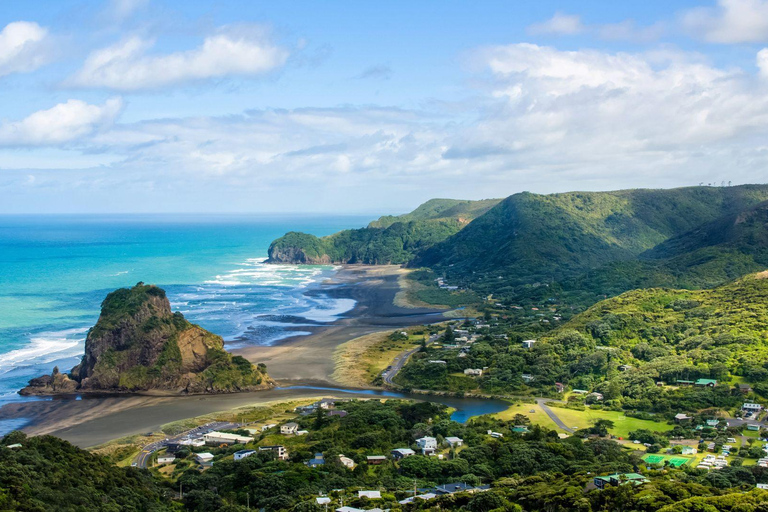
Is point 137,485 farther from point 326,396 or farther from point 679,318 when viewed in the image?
point 679,318

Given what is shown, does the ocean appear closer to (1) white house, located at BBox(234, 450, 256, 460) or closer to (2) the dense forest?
(1) white house, located at BBox(234, 450, 256, 460)

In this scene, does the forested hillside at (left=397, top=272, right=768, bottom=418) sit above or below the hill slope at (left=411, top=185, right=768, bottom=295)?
below

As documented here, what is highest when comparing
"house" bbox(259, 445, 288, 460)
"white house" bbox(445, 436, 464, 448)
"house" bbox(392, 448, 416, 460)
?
"house" bbox(259, 445, 288, 460)

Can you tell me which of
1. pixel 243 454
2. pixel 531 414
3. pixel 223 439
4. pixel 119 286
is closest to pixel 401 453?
pixel 243 454

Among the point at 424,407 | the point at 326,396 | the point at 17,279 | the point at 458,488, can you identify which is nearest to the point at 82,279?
the point at 17,279

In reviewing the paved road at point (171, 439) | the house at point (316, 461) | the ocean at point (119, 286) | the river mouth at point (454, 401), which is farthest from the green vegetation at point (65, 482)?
the ocean at point (119, 286)

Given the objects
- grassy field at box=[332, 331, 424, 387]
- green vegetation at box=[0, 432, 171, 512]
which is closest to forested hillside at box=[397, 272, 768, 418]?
grassy field at box=[332, 331, 424, 387]
